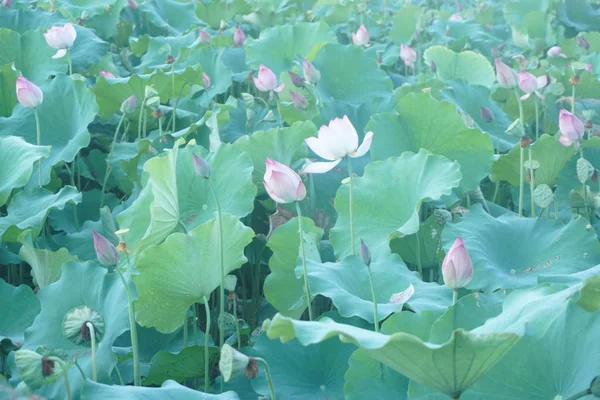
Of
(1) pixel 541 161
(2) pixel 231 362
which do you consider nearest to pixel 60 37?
(1) pixel 541 161

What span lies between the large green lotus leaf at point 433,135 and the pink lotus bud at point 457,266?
58 cm

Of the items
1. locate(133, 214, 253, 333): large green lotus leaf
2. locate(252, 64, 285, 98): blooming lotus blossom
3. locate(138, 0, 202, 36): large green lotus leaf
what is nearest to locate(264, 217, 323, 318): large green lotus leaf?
locate(133, 214, 253, 333): large green lotus leaf

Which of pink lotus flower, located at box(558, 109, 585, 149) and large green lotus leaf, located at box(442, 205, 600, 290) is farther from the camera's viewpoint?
pink lotus flower, located at box(558, 109, 585, 149)

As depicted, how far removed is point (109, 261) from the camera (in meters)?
1.06

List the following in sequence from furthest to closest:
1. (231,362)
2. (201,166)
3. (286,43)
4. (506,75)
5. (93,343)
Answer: (286,43)
(506,75)
(201,166)
(93,343)
(231,362)

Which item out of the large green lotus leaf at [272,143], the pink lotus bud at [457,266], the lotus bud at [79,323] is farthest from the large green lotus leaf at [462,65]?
the lotus bud at [79,323]

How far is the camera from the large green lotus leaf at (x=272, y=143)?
1.51 meters

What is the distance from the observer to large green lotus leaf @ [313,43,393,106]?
193 cm

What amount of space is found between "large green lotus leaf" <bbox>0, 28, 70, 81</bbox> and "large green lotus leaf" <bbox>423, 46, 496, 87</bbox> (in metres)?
1.06

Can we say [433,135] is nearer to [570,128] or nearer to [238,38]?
[570,128]

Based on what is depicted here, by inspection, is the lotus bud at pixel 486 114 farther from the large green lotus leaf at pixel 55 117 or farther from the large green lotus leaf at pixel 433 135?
the large green lotus leaf at pixel 55 117

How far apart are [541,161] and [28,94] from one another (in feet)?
3.60

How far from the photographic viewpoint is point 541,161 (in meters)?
1.57

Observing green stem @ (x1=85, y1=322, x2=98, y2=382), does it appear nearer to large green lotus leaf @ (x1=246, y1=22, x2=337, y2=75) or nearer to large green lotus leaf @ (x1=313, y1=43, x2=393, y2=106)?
large green lotus leaf @ (x1=313, y1=43, x2=393, y2=106)
